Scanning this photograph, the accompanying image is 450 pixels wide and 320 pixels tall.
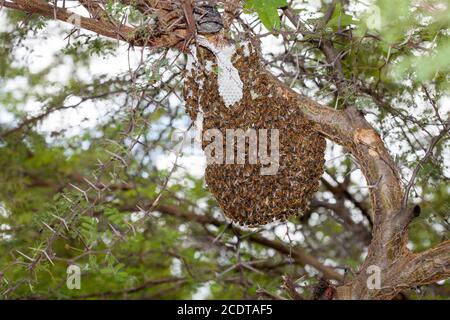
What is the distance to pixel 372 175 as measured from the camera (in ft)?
9.66

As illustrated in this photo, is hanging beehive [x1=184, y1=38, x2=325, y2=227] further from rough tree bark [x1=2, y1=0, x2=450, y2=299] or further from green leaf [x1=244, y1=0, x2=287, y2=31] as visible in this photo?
green leaf [x1=244, y1=0, x2=287, y2=31]

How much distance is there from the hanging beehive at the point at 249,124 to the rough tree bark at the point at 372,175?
0.09 m

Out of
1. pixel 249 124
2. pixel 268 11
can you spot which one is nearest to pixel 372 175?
pixel 249 124

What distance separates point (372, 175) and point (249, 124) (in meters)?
0.60

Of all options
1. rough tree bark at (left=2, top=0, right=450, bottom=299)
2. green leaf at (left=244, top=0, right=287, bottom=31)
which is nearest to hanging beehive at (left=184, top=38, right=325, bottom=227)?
rough tree bark at (left=2, top=0, right=450, bottom=299)

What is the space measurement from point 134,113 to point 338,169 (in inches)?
114

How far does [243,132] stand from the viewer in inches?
110

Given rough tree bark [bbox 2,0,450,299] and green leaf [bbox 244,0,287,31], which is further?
rough tree bark [bbox 2,0,450,299]

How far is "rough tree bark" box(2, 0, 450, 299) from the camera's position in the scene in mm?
2775

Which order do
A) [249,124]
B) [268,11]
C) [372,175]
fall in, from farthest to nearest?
[372,175], [249,124], [268,11]

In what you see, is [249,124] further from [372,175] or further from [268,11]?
[372,175]

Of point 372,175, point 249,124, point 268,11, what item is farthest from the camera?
point 372,175

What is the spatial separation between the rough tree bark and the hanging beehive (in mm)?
89

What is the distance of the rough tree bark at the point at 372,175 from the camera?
278cm
